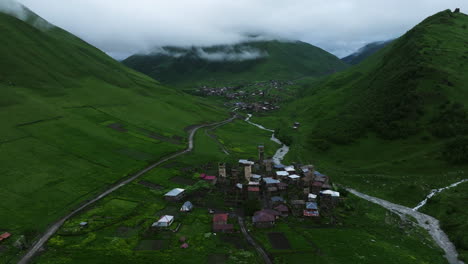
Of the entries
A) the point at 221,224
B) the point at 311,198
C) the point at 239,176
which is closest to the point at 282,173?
the point at 239,176

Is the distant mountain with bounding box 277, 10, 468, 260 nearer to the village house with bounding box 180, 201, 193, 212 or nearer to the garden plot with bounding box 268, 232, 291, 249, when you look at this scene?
the garden plot with bounding box 268, 232, 291, 249

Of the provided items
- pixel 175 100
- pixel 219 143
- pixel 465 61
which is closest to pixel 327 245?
pixel 219 143

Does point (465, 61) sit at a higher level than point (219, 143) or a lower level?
higher

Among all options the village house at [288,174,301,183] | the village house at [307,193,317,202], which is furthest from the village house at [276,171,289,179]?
the village house at [307,193,317,202]

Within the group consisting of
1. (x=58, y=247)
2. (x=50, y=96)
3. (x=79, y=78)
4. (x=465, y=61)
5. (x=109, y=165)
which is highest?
(x=465, y=61)

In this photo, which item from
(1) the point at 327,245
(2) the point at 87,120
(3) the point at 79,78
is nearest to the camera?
(1) the point at 327,245

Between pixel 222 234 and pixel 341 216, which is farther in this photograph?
pixel 341 216

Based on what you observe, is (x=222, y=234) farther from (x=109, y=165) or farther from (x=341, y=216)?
(x=109, y=165)

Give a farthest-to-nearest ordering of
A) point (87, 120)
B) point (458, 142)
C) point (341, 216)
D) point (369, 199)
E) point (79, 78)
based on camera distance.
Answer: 1. point (79, 78)
2. point (87, 120)
3. point (458, 142)
4. point (369, 199)
5. point (341, 216)
